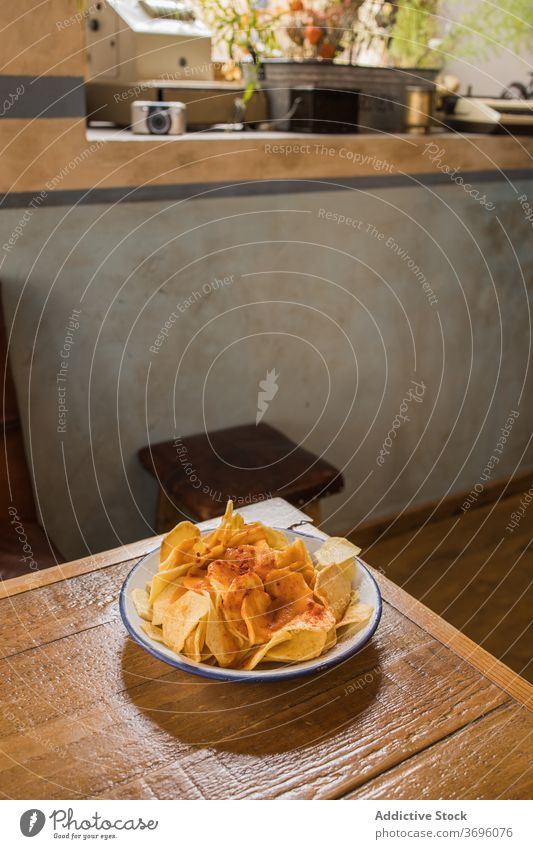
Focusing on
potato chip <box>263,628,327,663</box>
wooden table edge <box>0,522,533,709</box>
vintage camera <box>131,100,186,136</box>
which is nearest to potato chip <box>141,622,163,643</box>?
potato chip <box>263,628,327,663</box>

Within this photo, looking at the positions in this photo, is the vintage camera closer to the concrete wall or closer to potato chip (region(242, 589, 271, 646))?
the concrete wall

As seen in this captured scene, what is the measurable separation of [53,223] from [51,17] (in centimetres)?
35

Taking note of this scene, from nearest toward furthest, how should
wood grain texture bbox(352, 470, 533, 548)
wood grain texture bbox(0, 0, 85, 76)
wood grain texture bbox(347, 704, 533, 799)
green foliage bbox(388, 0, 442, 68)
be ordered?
wood grain texture bbox(347, 704, 533, 799) → wood grain texture bbox(0, 0, 85, 76) → wood grain texture bbox(352, 470, 533, 548) → green foliage bbox(388, 0, 442, 68)

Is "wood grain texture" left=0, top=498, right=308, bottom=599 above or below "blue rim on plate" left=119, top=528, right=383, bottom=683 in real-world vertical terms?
below

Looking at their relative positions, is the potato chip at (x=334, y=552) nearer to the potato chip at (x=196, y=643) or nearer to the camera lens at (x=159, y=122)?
the potato chip at (x=196, y=643)

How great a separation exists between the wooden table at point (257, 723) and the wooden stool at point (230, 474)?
2.31ft

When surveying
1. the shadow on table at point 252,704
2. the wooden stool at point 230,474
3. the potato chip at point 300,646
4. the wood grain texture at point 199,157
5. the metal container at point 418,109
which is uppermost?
the metal container at point 418,109

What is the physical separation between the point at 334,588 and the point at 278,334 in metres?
Result: 1.21

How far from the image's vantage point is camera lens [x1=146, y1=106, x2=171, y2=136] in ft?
5.71

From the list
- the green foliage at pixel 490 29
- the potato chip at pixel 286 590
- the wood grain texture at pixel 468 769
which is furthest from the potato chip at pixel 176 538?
the green foliage at pixel 490 29

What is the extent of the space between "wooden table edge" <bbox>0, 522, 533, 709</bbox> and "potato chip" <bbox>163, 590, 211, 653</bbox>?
0.80 ft

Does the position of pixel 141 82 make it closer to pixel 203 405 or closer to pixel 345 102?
pixel 345 102

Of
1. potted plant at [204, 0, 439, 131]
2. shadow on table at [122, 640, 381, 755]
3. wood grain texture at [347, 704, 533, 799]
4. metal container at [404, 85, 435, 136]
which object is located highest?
potted plant at [204, 0, 439, 131]

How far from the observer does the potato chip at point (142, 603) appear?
0.85 meters
